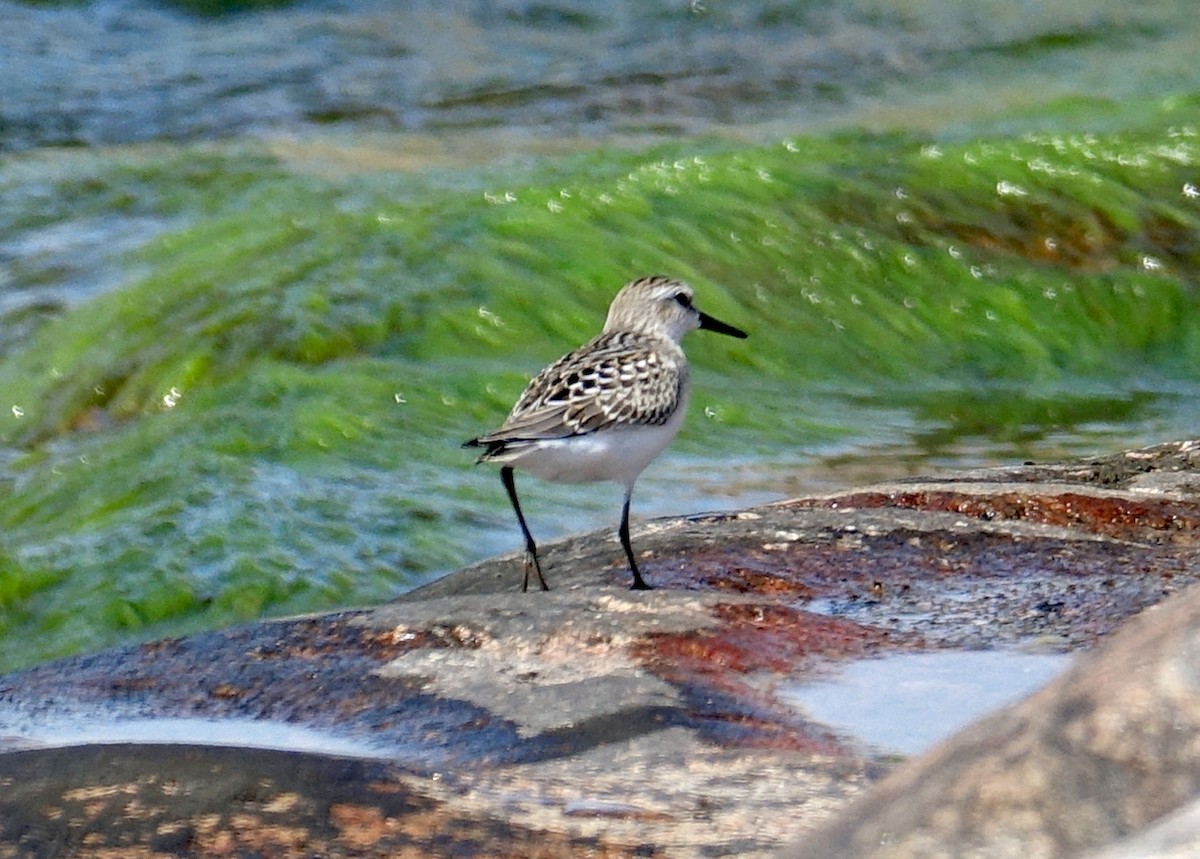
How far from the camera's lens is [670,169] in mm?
10828

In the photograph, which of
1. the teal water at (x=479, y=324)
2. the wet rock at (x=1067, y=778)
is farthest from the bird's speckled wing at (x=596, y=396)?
the wet rock at (x=1067, y=778)

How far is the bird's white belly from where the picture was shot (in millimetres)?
4582

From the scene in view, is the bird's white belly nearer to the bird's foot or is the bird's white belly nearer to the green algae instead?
the bird's foot

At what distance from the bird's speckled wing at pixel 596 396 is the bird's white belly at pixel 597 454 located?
21mm

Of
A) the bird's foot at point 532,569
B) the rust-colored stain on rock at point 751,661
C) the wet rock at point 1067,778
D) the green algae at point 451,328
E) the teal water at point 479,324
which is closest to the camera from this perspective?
the wet rock at point 1067,778

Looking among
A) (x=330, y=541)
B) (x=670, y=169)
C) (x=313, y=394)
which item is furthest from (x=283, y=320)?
(x=670, y=169)

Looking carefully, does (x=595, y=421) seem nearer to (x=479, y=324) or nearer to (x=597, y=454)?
(x=597, y=454)

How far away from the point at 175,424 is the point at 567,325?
226 cm

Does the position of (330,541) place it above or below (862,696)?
below

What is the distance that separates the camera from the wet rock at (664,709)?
1.70 m

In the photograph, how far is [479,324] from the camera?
888 centimetres

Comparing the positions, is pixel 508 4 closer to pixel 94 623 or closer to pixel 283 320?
pixel 283 320

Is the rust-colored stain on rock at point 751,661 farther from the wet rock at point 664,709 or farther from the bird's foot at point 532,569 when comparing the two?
the bird's foot at point 532,569

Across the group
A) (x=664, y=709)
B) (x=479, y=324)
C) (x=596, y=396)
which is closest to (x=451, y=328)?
(x=479, y=324)
